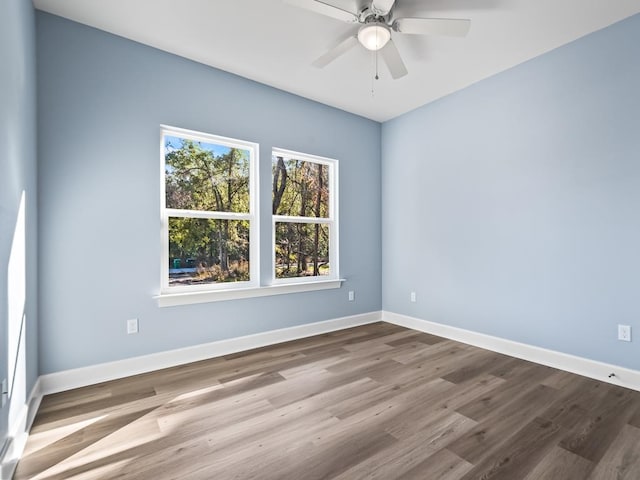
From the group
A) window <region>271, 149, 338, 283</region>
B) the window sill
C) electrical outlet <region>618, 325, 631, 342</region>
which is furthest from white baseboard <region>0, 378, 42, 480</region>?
electrical outlet <region>618, 325, 631, 342</region>

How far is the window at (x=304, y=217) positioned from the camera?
371 centimetres

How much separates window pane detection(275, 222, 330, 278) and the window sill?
19 centimetres

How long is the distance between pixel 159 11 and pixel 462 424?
348cm

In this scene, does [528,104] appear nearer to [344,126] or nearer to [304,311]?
[344,126]

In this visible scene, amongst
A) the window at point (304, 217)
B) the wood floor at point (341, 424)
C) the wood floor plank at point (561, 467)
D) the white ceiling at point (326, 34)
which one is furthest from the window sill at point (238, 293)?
the wood floor plank at point (561, 467)

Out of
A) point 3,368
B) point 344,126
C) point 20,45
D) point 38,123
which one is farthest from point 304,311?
point 20,45

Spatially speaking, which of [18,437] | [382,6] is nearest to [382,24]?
[382,6]

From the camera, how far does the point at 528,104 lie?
3.04 m

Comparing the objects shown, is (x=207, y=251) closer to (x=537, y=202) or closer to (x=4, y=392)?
(x=4, y=392)

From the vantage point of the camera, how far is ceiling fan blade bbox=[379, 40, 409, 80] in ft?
7.95

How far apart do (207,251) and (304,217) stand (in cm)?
122

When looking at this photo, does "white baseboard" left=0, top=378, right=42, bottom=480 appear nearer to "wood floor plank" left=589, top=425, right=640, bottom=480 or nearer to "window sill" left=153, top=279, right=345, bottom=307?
"window sill" left=153, top=279, right=345, bottom=307

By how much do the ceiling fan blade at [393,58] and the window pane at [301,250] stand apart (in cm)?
193

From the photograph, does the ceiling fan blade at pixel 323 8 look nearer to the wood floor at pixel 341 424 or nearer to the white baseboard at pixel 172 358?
the wood floor at pixel 341 424
